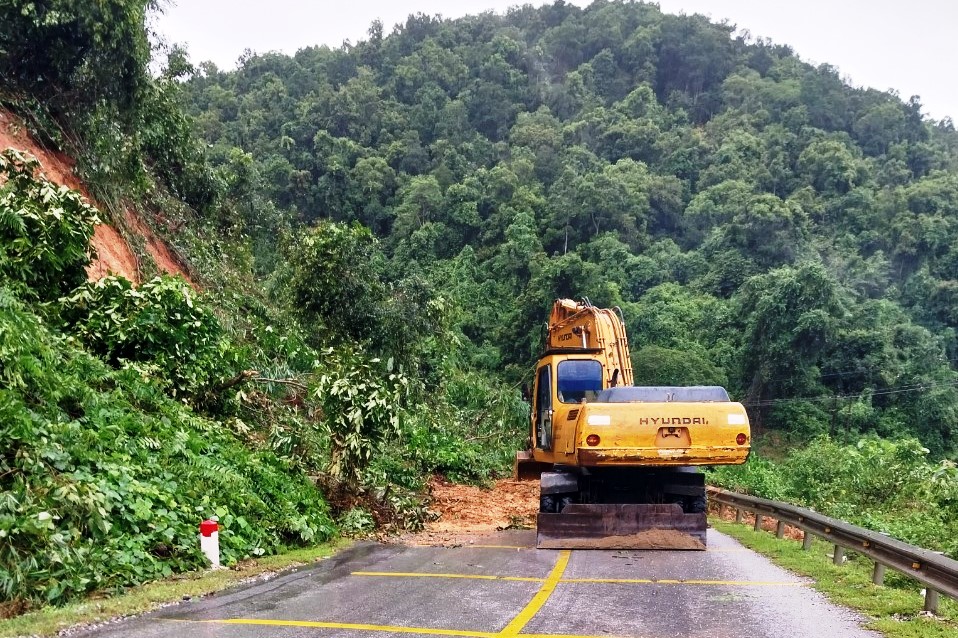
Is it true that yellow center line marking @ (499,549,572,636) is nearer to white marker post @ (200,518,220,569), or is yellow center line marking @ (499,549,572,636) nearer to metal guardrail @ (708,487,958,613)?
metal guardrail @ (708,487,958,613)

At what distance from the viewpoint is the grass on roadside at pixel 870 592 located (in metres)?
6.52

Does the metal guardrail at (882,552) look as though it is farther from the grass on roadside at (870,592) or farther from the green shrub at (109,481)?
the green shrub at (109,481)

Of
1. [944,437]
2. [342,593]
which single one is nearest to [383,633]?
[342,593]

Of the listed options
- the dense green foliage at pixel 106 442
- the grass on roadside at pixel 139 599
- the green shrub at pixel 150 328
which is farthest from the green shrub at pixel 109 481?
the green shrub at pixel 150 328

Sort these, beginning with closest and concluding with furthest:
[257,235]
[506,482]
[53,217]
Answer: [53,217]
[506,482]
[257,235]

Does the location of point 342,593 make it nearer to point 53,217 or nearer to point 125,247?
point 53,217

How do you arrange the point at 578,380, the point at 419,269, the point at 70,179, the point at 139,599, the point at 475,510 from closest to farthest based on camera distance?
1. the point at 139,599
2. the point at 578,380
3. the point at 475,510
4. the point at 70,179
5. the point at 419,269

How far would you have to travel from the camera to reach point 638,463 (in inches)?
431

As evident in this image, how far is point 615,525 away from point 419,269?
2298 cm

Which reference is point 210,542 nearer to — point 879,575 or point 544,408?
point 544,408

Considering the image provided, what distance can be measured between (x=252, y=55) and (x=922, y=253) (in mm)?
67637

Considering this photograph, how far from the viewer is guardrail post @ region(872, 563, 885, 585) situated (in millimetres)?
8508

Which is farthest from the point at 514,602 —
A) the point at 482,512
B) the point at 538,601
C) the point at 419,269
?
the point at 419,269

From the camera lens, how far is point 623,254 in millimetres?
59125
